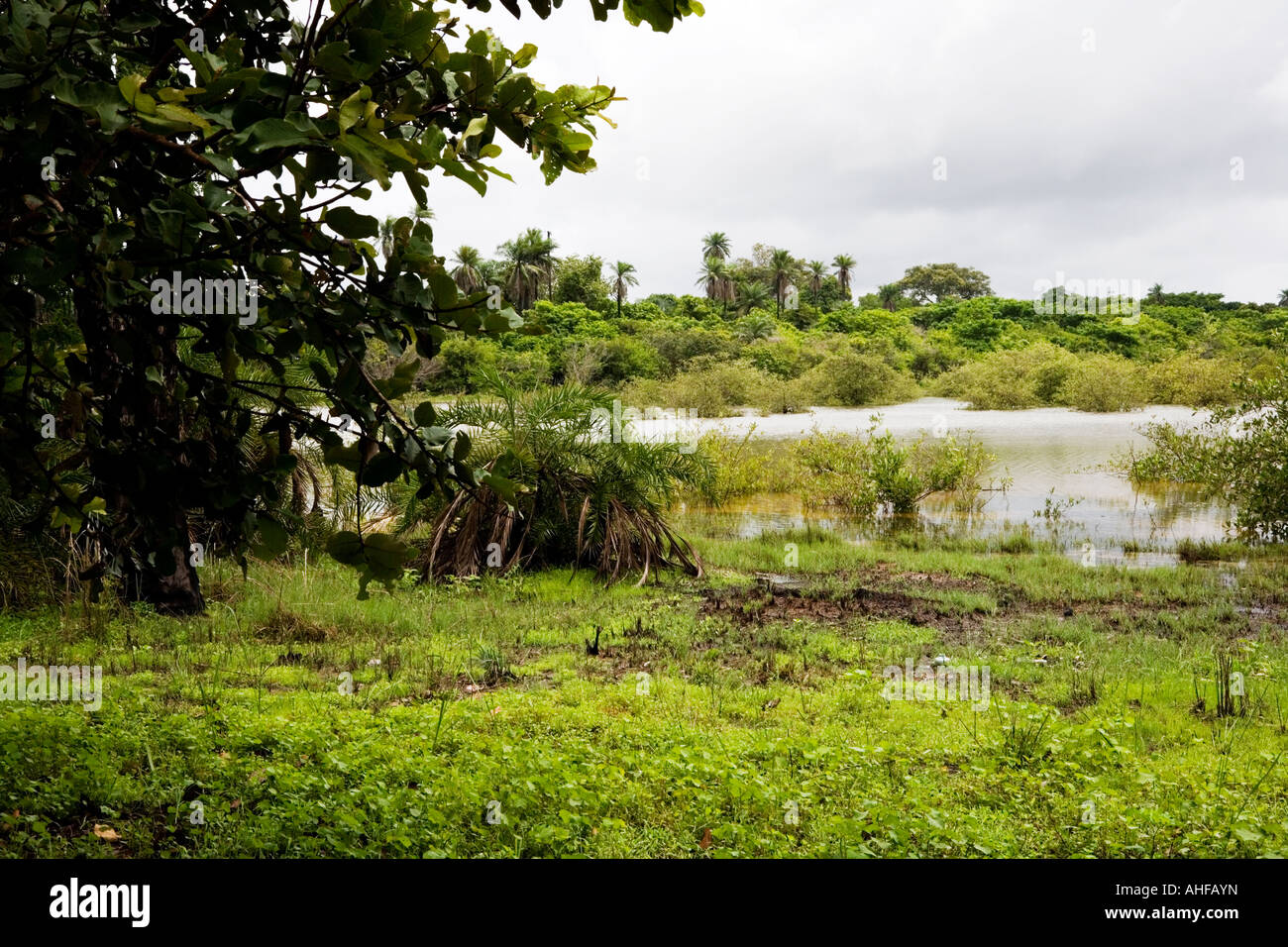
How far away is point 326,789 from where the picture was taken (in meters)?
3.67

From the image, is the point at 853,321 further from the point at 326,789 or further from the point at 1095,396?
the point at 326,789

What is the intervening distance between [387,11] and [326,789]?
2.85 metres

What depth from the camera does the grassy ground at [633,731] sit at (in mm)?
3463

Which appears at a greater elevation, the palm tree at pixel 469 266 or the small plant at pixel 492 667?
the palm tree at pixel 469 266

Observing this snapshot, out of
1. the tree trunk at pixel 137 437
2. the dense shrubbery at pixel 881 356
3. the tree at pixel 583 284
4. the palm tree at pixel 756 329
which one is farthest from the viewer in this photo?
the tree at pixel 583 284

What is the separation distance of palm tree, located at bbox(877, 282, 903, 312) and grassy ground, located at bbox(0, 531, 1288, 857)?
64758 mm

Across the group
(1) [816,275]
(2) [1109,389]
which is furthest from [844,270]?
(2) [1109,389]

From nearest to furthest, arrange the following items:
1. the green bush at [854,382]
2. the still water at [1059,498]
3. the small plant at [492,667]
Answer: the small plant at [492,667] → the still water at [1059,498] → the green bush at [854,382]

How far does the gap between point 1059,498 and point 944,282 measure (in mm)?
56128

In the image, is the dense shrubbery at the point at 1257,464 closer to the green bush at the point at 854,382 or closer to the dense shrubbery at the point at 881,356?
the dense shrubbery at the point at 881,356

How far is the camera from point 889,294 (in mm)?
72000

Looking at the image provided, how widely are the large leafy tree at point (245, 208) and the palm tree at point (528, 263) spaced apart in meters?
54.7

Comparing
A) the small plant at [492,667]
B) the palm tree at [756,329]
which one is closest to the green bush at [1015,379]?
the palm tree at [756,329]
